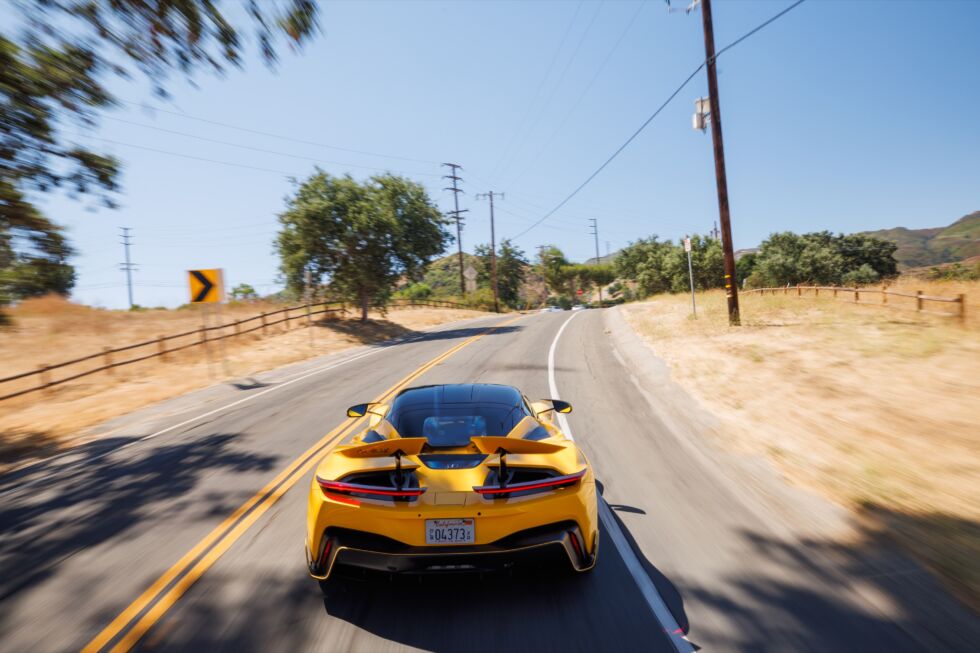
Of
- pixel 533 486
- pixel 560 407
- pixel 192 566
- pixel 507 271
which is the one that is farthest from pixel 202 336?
pixel 507 271

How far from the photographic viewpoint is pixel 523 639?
2.79m

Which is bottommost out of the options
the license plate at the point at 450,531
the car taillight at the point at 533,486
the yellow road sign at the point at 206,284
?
the license plate at the point at 450,531

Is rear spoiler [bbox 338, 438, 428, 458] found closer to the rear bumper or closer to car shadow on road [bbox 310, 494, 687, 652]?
the rear bumper

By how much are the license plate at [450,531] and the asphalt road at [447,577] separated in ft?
1.69

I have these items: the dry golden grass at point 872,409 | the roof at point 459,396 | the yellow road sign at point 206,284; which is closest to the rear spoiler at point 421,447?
the roof at point 459,396

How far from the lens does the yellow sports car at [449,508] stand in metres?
2.86

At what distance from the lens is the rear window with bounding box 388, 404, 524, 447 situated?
3.88 meters

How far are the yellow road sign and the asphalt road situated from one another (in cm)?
790

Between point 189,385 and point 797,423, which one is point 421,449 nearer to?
point 797,423

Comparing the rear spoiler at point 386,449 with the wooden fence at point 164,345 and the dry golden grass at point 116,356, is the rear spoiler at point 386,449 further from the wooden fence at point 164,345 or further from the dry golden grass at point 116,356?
the wooden fence at point 164,345

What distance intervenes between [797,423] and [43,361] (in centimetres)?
2309

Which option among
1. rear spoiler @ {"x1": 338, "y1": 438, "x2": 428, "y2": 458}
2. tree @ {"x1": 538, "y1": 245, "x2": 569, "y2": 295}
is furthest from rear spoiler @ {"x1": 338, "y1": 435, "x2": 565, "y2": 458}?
tree @ {"x1": 538, "y1": 245, "x2": 569, "y2": 295}

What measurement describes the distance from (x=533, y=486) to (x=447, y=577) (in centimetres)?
95

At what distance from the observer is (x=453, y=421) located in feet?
13.3
